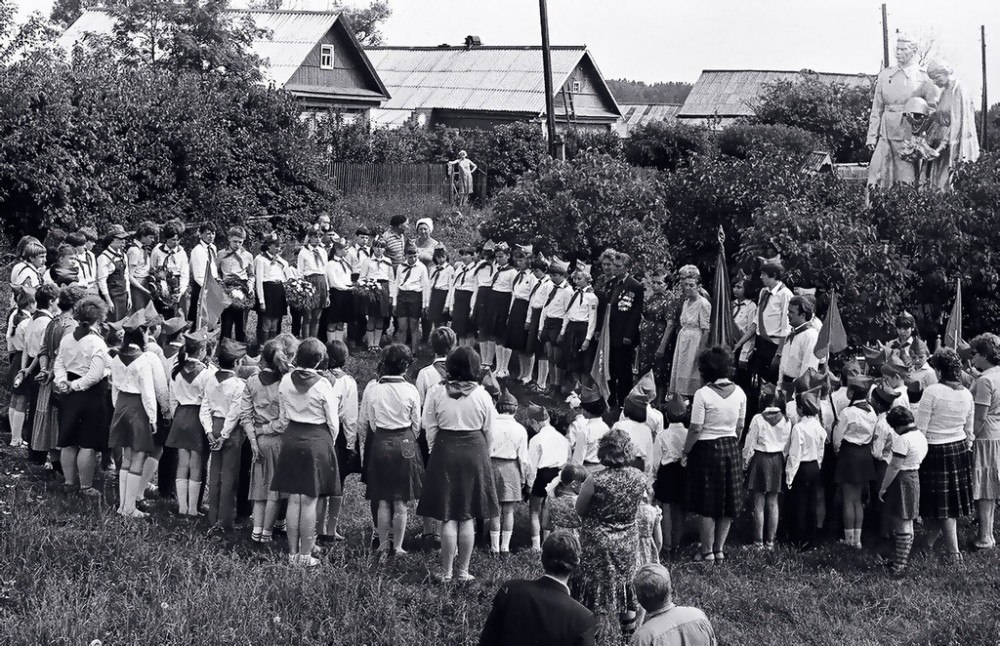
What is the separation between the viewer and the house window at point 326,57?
139 ft

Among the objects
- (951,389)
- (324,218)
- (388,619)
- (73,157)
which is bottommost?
(388,619)

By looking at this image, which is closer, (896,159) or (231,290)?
(231,290)

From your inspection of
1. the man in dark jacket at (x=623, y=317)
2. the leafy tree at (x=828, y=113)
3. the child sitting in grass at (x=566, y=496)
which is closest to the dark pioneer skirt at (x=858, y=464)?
the child sitting in grass at (x=566, y=496)

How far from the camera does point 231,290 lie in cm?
1484

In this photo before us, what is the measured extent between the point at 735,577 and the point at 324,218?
8994mm

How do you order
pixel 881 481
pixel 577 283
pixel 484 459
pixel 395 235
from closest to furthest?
pixel 484 459, pixel 881 481, pixel 577 283, pixel 395 235

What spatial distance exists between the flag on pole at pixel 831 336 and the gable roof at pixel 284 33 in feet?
102

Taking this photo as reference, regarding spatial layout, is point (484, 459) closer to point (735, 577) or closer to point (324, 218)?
point (735, 577)

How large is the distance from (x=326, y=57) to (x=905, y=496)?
118 feet

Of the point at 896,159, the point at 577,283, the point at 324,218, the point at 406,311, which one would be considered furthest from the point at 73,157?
the point at 896,159

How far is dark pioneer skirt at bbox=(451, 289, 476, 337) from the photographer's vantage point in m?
15.6

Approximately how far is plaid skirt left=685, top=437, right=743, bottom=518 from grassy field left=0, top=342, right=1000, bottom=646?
1.54 feet

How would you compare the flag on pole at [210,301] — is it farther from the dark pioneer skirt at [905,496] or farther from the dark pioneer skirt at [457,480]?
the dark pioneer skirt at [905,496]

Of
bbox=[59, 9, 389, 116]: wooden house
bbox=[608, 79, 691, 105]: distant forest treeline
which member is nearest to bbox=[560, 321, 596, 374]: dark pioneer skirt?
bbox=[59, 9, 389, 116]: wooden house
